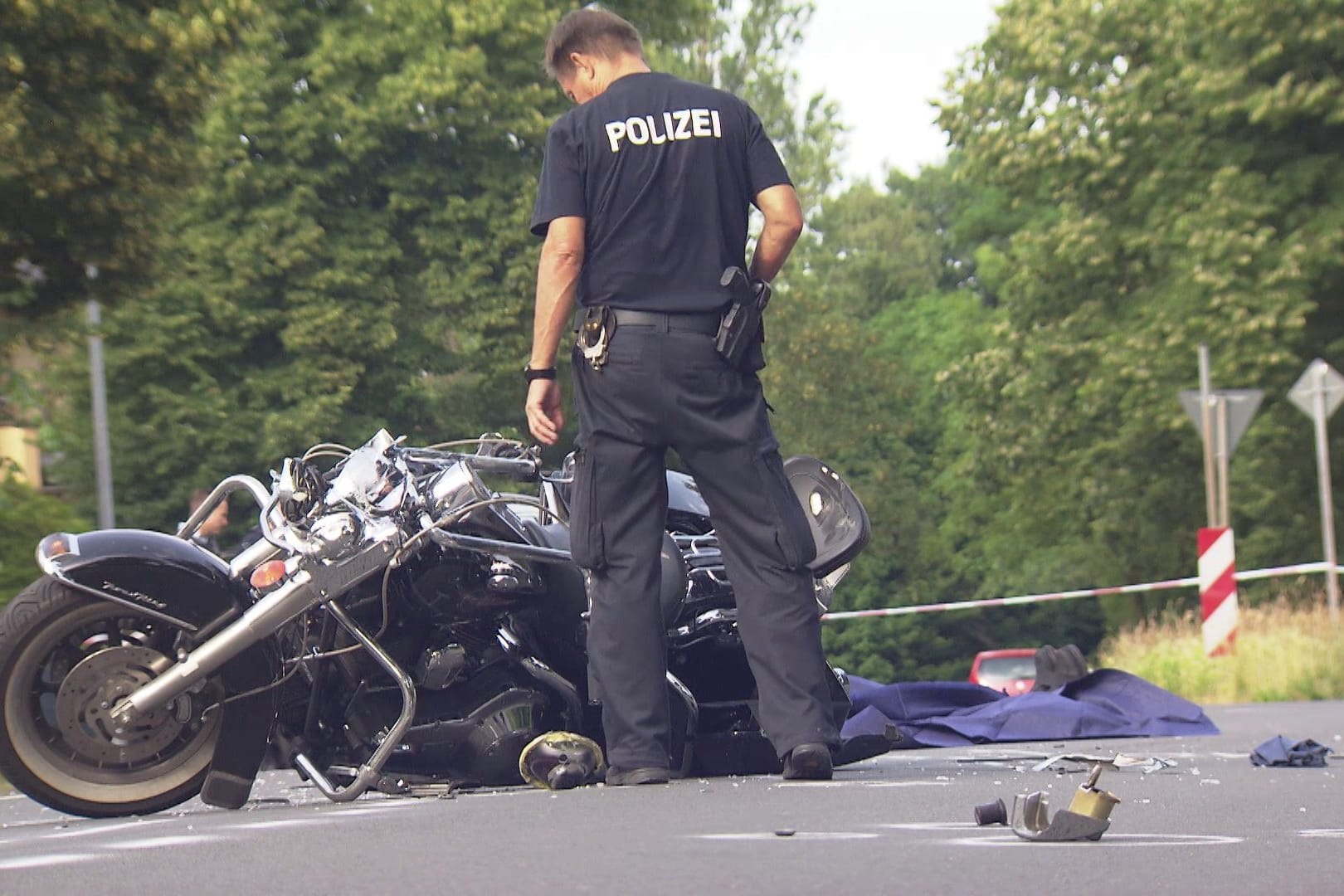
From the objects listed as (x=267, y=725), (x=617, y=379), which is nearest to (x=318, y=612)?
(x=267, y=725)

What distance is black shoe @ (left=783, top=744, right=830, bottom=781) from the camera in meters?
5.98

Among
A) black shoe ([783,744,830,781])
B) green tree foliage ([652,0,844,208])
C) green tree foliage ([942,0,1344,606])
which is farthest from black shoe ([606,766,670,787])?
green tree foliage ([652,0,844,208])

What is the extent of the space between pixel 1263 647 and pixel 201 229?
70.2 ft

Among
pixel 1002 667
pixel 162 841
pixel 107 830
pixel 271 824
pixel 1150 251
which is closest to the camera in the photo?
pixel 162 841

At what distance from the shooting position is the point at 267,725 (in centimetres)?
600

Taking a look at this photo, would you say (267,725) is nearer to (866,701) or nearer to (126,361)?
(866,701)

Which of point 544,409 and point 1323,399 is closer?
point 544,409

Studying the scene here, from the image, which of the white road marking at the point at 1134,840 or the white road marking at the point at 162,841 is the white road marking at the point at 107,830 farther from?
the white road marking at the point at 1134,840

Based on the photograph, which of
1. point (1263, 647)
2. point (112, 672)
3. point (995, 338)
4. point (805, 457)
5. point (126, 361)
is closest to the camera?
point (112, 672)

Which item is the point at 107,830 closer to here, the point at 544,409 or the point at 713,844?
the point at 544,409

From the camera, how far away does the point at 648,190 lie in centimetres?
602

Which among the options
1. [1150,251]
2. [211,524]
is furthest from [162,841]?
[1150,251]

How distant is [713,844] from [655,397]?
182 centimetres

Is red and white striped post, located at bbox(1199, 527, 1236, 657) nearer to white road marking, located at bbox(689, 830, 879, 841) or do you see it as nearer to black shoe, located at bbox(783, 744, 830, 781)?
black shoe, located at bbox(783, 744, 830, 781)
